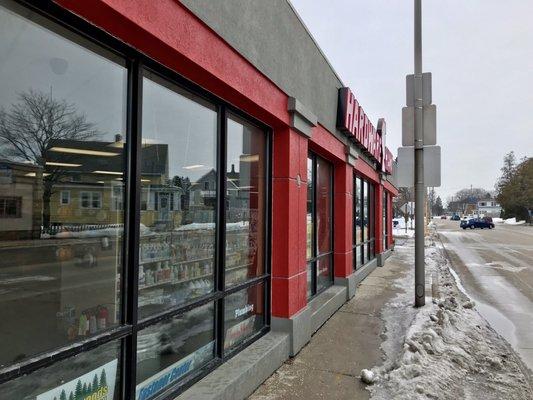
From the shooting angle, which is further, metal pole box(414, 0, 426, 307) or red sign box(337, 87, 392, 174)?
metal pole box(414, 0, 426, 307)

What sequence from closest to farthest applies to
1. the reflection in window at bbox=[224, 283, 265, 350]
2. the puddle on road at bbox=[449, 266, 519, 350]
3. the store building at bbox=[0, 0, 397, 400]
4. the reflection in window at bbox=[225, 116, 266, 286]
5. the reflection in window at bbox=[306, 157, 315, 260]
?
the store building at bbox=[0, 0, 397, 400]
the reflection in window at bbox=[224, 283, 265, 350]
the reflection in window at bbox=[225, 116, 266, 286]
the puddle on road at bbox=[449, 266, 519, 350]
the reflection in window at bbox=[306, 157, 315, 260]

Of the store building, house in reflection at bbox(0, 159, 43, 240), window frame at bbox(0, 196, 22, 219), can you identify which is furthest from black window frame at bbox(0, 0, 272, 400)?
window frame at bbox(0, 196, 22, 219)

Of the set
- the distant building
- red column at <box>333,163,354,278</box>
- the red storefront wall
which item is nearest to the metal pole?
red column at <box>333,163,354,278</box>

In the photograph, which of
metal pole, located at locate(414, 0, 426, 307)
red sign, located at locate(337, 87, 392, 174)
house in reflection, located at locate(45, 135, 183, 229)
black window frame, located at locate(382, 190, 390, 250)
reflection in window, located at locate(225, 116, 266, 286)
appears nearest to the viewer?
house in reflection, located at locate(45, 135, 183, 229)

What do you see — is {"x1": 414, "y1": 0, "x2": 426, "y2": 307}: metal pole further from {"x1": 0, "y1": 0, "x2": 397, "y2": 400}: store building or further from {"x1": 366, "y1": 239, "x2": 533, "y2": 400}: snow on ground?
{"x1": 0, "y1": 0, "x2": 397, "y2": 400}: store building

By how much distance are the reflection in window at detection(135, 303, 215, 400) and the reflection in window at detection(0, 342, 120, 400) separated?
0.27 metres

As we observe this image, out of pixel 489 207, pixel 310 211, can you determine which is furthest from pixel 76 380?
pixel 489 207

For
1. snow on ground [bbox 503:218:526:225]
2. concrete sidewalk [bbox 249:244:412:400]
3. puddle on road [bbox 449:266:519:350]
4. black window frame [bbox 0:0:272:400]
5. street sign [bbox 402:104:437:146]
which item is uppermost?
street sign [bbox 402:104:437:146]

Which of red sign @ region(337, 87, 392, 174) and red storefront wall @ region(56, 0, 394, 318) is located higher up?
red sign @ region(337, 87, 392, 174)

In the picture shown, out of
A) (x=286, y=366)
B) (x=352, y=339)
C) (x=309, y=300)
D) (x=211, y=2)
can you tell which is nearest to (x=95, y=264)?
(x=211, y=2)

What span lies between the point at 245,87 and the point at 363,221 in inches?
360

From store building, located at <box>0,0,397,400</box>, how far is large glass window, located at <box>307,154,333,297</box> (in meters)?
1.47

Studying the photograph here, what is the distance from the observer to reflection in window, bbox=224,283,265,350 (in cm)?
464

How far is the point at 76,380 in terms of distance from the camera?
2744mm
